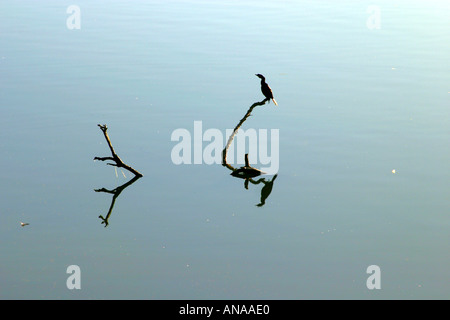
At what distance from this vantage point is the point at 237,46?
1933 centimetres

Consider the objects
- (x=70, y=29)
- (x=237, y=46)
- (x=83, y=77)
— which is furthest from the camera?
(x=70, y=29)

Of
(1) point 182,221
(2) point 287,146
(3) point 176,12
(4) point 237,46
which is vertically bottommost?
(1) point 182,221

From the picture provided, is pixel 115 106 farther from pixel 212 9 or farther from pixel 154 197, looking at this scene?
pixel 212 9

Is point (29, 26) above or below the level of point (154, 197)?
above

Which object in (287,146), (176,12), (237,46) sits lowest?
(287,146)

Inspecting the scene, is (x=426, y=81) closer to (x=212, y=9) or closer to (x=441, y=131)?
(x=441, y=131)

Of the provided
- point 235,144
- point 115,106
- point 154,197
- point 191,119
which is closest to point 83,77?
point 115,106

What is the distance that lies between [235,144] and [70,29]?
9.88 m

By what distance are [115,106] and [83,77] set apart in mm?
2234

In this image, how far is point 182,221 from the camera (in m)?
10.6

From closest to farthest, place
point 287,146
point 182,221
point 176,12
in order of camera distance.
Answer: point 182,221 < point 287,146 < point 176,12

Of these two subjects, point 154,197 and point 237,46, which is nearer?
point 154,197

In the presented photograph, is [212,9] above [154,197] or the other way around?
above

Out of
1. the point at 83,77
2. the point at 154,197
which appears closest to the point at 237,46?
the point at 83,77
